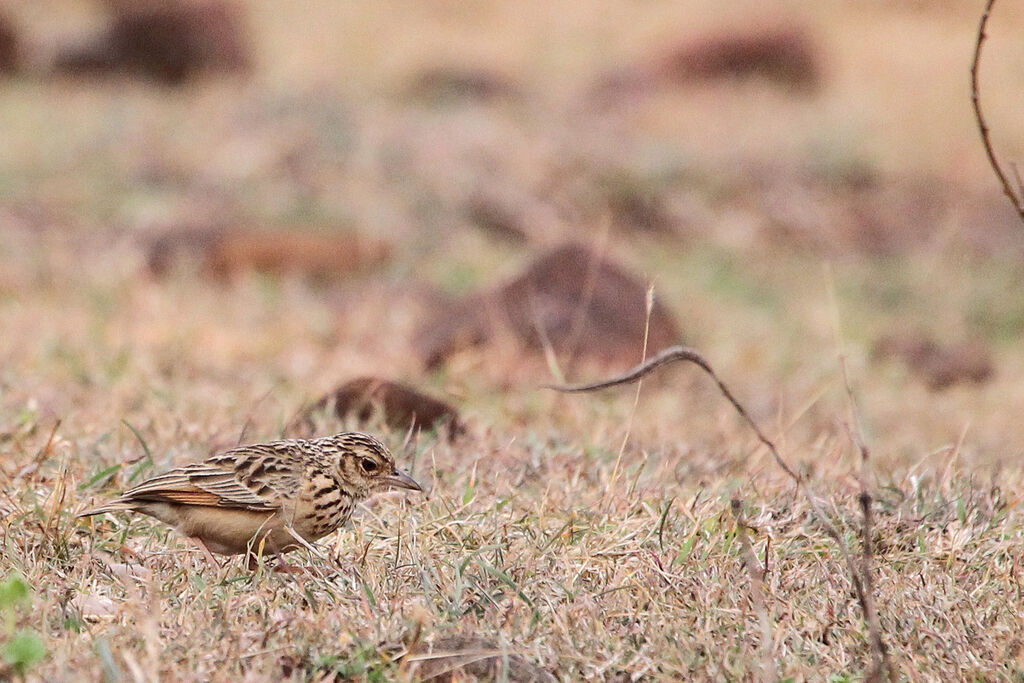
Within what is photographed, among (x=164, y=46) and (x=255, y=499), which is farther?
(x=164, y=46)

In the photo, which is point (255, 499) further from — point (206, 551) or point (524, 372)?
point (524, 372)

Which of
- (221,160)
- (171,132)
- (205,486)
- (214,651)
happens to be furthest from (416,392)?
(171,132)

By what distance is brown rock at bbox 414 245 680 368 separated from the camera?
309 inches

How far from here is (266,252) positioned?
10.3m

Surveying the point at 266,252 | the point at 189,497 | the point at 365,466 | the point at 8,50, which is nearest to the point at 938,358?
the point at 266,252

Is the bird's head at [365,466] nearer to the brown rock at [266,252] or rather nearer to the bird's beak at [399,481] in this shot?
the bird's beak at [399,481]

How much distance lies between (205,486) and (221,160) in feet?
31.4

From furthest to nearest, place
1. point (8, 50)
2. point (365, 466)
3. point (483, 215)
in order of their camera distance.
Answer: point (8, 50)
point (483, 215)
point (365, 466)

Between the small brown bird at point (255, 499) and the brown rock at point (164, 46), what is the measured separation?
14580mm

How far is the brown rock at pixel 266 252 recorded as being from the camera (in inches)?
392

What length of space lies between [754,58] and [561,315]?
45.5ft

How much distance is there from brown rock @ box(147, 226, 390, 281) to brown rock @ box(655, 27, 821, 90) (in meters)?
10.9

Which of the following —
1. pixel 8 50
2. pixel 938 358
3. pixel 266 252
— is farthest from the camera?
pixel 8 50

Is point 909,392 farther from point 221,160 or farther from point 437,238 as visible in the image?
point 221,160
